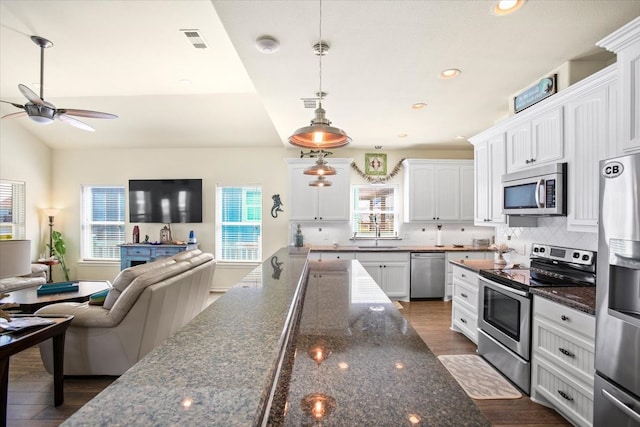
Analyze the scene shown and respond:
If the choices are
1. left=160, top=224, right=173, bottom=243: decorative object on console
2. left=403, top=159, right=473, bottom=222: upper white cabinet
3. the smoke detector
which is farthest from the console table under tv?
the smoke detector

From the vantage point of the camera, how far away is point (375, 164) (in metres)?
5.94

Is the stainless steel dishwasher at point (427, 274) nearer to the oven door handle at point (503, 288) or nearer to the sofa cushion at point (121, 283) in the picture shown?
the oven door handle at point (503, 288)

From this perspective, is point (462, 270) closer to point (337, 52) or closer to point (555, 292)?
point (555, 292)

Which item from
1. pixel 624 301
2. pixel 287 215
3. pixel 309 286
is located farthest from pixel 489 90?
pixel 287 215

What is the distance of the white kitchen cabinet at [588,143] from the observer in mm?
2209

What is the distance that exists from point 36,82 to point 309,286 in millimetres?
4888

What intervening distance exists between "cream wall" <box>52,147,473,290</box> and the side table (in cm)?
363

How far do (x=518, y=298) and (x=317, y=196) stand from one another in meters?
3.57

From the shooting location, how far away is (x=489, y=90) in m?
3.18

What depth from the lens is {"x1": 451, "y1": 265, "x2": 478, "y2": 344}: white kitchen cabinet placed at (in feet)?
10.9

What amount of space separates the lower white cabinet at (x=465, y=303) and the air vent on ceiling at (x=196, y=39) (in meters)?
3.66

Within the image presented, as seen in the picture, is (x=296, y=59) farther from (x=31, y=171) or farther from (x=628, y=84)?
(x=31, y=171)

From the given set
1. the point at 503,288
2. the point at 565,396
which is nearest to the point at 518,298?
the point at 503,288

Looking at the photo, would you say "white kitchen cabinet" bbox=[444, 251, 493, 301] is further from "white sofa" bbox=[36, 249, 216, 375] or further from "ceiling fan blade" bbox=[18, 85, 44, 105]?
"ceiling fan blade" bbox=[18, 85, 44, 105]
